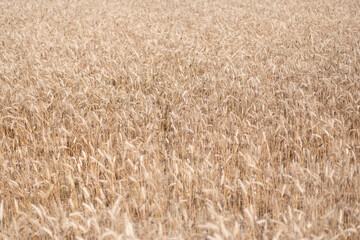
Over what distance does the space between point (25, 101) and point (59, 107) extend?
0.36 m

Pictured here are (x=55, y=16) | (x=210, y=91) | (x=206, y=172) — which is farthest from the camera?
(x=55, y=16)

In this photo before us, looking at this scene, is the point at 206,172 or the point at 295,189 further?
the point at 206,172

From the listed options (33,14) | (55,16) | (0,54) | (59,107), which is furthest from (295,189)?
(33,14)

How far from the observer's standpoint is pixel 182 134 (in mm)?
2961

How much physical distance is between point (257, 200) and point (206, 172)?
15.0 inches

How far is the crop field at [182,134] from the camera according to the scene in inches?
74.5

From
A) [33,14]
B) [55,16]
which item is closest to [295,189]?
[55,16]

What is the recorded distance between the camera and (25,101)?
364 centimetres

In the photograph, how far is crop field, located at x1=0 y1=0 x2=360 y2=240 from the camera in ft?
6.21

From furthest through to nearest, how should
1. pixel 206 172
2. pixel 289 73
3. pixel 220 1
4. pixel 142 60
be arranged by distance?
pixel 220 1 → pixel 142 60 → pixel 289 73 → pixel 206 172

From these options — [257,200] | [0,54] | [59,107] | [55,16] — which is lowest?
[257,200]

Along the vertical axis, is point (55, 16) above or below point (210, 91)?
above

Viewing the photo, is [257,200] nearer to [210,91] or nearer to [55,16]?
[210,91]

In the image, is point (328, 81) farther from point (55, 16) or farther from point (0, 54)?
point (55, 16)
